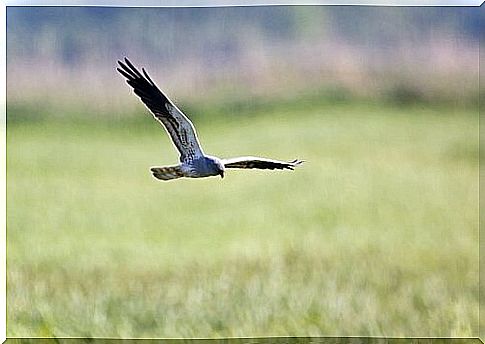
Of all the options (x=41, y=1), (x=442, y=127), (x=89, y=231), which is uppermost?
(x=41, y=1)

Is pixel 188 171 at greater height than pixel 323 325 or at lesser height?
greater

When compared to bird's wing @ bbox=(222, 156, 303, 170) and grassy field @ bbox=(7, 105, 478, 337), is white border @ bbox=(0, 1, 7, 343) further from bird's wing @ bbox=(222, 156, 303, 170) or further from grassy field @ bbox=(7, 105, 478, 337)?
bird's wing @ bbox=(222, 156, 303, 170)

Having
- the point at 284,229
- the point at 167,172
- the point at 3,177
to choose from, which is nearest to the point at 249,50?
the point at 167,172

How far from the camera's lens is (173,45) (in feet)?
19.9

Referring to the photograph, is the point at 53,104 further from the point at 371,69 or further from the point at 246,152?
the point at 371,69

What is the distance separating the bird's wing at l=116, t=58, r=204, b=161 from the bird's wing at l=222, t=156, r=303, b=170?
0.12 metres

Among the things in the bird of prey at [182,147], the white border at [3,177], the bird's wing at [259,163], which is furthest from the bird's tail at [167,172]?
the white border at [3,177]

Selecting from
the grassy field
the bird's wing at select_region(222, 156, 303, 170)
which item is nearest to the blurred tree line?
the grassy field

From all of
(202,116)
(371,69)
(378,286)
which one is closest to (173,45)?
(202,116)

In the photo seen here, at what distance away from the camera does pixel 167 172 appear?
6.08 metres

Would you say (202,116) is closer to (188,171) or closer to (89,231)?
(188,171)

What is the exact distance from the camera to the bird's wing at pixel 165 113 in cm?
604

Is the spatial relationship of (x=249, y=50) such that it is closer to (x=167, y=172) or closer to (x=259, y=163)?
(x=259, y=163)

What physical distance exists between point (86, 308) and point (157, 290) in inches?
11.2
